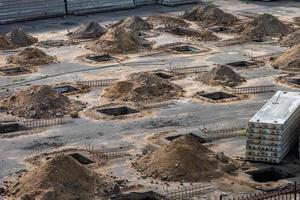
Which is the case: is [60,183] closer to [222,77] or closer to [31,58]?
[222,77]

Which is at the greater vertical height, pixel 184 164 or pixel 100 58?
pixel 184 164

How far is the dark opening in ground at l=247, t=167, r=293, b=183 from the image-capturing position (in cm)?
2723

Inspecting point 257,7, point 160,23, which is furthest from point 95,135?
point 257,7

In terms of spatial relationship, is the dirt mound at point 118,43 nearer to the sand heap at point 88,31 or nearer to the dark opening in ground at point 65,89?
the sand heap at point 88,31

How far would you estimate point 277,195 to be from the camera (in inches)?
925

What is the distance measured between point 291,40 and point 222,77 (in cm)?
1015

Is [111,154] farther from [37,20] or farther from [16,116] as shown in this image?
[37,20]

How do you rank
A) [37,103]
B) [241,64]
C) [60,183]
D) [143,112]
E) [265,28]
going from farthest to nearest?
1. [265,28]
2. [241,64]
3. [143,112]
4. [37,103]
5. [60,183]

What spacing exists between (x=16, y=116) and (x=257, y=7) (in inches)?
1292

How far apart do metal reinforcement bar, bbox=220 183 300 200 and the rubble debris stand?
4039 millimetres

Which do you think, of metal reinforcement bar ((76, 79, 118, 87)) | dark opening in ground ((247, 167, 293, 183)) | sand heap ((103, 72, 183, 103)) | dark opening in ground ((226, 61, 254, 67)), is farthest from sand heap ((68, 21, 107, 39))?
dark opening in ground ((247, 167, 293, 183))

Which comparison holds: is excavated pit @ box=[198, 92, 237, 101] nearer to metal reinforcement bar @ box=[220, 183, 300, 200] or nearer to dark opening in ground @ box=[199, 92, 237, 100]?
dark opening in ground @ box=[199, 92, 237, 100]

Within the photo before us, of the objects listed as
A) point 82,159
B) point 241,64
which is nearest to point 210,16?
point 241,64

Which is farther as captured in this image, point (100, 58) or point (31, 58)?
point (100, 58)
